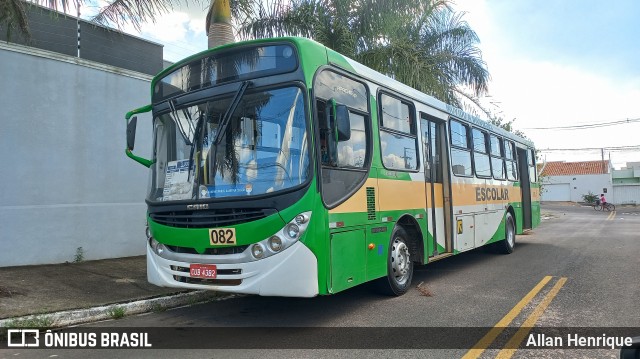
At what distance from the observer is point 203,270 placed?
209 inches

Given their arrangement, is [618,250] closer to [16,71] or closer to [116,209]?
[116,209]

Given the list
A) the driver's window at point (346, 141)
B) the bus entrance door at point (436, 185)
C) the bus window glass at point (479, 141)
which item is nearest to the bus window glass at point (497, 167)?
the bus window glass at point (479, 141)

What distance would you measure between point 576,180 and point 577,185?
26.4 inches

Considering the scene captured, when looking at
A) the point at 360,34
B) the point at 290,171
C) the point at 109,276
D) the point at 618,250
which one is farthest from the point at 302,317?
the point at 618,250

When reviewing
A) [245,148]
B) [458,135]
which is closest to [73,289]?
[245,148]

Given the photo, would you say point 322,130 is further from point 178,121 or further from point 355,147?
point 178,121

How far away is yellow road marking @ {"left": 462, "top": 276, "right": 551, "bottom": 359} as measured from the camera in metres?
4.58

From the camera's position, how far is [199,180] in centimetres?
545

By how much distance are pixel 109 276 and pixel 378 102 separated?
5585mm

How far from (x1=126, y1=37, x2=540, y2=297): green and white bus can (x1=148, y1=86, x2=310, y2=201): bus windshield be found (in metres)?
0.01

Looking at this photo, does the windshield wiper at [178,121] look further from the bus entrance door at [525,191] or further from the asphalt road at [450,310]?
the bus entrance door at [525,191]

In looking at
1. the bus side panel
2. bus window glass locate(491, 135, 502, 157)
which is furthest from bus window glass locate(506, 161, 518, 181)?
the bus side panel

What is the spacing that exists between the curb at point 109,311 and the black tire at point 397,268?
2.42 meters

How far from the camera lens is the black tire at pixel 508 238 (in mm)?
11539
